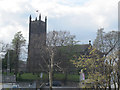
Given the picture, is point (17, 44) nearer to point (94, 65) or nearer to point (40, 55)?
point (40, 55)

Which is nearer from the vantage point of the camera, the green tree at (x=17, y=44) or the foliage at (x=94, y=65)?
the foliage at (x=94, y=65)

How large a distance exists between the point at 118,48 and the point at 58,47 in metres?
23.6

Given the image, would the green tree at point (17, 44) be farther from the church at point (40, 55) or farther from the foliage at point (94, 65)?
the foliage at point (94, 65)

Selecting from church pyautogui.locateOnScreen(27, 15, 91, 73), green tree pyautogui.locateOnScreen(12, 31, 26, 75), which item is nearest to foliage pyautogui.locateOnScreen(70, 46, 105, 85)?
church pyautogui.locateOnScreen(27, 15, 91, 73)

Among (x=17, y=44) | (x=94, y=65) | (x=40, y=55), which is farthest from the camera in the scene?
(x=40, y=55)

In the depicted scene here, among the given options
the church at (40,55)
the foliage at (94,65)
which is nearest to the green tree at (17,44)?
the church at (40,55)

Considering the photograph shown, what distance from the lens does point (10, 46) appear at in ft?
134

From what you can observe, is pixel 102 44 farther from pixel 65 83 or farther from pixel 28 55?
pixel 28 55

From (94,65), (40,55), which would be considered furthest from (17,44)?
(94,65)

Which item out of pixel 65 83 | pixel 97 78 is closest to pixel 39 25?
pixel 65 83

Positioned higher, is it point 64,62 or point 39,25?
point 39,25

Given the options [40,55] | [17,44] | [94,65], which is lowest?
[94,65]

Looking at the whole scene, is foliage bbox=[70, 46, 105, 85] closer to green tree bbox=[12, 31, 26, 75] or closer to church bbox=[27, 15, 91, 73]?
church bbox=[27, 15, 91, 73]

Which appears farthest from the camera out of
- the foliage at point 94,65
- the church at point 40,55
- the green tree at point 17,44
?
the green tree at point 17,44
